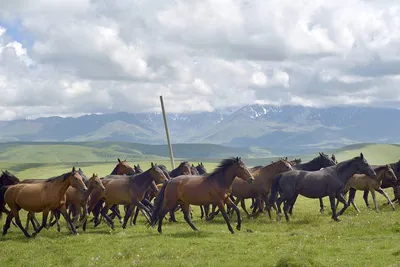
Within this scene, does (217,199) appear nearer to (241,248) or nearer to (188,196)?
(188,196)

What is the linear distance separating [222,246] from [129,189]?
7503mm

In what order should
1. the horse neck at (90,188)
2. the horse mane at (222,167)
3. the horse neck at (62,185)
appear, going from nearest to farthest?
the horse neck at (62,185) < the horse mane at (222,167) < the horse neck at (90,188)

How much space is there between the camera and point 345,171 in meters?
25.2

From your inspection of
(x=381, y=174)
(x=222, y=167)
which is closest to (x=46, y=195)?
(x=222, y=167)

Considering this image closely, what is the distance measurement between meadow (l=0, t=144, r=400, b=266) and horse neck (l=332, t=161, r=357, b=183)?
7.69ft

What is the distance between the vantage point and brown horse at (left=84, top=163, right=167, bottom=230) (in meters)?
23.7

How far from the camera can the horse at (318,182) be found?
2492cm

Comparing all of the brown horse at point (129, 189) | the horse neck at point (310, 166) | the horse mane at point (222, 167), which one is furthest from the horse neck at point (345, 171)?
the brown horse at point (129, 189)

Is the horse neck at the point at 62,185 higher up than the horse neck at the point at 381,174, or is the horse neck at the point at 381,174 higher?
the horse neck at the point at 62,185

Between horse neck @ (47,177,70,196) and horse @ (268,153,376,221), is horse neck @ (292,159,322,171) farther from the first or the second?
horse neck @ (47,177,70,196)

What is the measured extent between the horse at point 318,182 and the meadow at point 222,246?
1.68 meters

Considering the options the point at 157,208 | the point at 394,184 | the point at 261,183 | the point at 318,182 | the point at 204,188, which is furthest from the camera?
the point at 394,184

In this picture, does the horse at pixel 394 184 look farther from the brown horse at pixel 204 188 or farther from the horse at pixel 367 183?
the brown horse at pixel 204 188

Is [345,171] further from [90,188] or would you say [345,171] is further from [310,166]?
[90,188]
